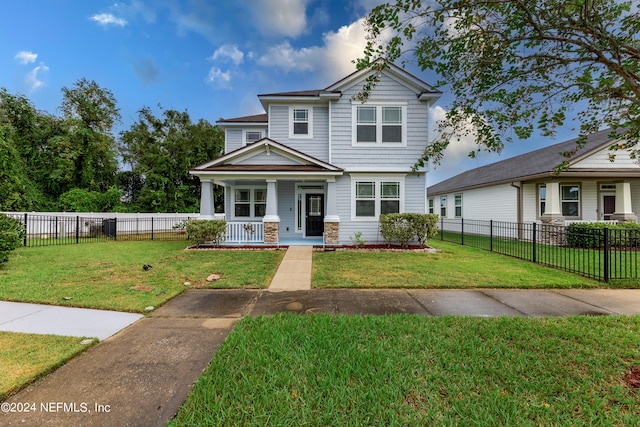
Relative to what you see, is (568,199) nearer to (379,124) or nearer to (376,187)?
(376,187)

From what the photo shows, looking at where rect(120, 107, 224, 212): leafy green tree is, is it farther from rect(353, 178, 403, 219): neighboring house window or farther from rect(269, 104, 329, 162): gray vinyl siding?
rect(353, 178, 403, 219): neighboring house window

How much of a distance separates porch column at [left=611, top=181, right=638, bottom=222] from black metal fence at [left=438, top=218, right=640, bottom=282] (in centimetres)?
151

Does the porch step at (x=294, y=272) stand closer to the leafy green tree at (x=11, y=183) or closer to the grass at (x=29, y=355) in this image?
the grass at (x=29, y=355)

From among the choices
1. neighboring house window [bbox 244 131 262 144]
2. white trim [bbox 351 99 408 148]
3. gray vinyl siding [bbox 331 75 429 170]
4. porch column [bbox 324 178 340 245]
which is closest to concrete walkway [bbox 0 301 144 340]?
porch column [bbox 324 178 340 245]

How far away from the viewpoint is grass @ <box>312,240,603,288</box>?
6.33 metres

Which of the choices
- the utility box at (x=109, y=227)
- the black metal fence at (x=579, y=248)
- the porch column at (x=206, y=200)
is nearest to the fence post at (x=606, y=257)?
the black metal fence at (x=579, y=248)

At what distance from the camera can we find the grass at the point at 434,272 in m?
6.33

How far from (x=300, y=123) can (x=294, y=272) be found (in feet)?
27.3

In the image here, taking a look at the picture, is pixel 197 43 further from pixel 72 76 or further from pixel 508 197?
pixel 508 197

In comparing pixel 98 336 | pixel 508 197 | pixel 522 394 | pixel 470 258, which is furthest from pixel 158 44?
pixel 508 197

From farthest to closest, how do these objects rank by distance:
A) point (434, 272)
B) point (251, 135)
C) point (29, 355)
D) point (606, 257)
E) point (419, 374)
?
point (251, 135)
point (434, 272)
point (606, 257)
point (29, 355)
point (419, 374)

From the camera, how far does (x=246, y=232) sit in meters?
12.1

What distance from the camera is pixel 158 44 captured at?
15320 mm

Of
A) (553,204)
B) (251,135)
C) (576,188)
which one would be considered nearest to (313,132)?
(251,135)
